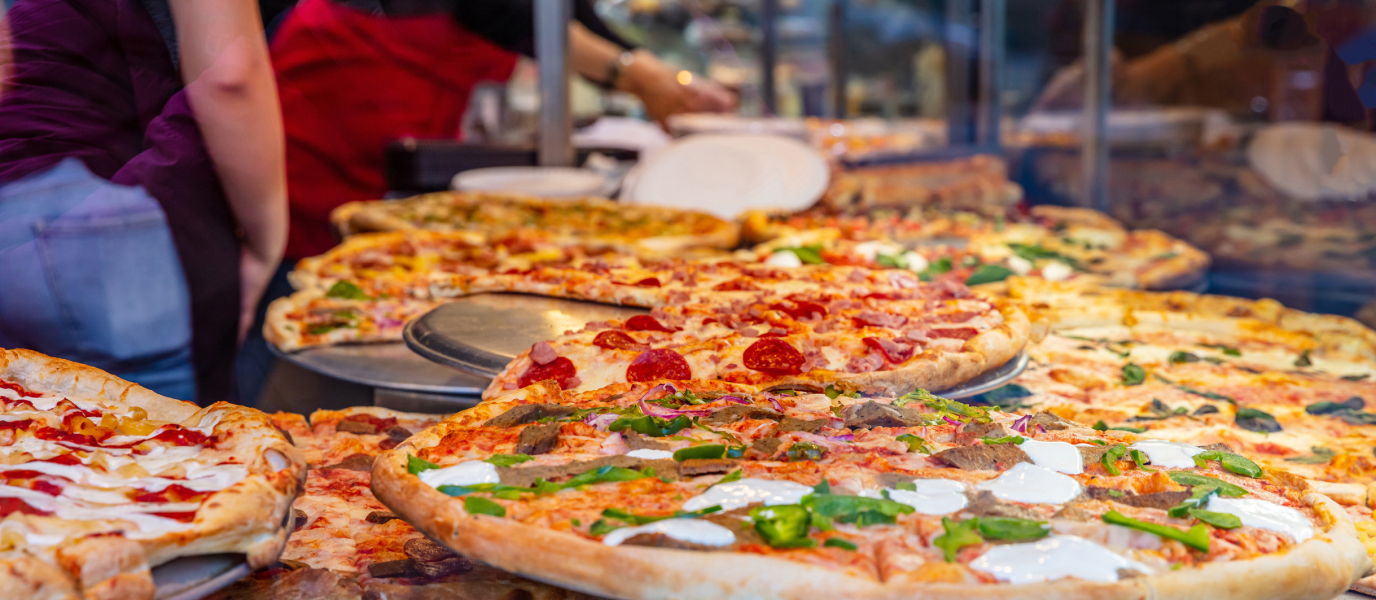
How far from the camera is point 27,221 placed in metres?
1.65

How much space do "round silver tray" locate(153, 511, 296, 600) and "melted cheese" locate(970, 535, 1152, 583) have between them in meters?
0.77

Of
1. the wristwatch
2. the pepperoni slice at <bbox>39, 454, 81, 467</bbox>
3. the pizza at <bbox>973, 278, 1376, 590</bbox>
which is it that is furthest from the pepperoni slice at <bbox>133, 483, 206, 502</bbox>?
the wristwatch

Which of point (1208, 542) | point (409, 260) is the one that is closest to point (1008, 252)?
point (409, 260)

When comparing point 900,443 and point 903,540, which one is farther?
point 900,443

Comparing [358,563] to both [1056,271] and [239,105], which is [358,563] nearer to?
[239,105]

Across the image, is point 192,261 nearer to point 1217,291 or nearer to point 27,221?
point 27,221

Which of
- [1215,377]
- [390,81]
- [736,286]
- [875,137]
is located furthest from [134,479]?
[875,137]

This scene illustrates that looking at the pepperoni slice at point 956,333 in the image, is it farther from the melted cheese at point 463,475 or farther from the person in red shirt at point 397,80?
the person in red shirt at point 397,80

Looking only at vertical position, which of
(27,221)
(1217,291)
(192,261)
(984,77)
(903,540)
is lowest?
(1217,291)

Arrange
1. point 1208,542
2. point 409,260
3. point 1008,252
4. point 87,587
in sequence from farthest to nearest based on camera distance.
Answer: point 1008,252
point 409,260
point 1208,542
point 87,587

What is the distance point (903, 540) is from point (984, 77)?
5459 millimetres

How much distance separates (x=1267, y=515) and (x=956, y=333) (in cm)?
84

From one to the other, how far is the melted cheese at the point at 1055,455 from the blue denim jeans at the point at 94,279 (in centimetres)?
155

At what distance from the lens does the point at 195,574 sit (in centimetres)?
95
